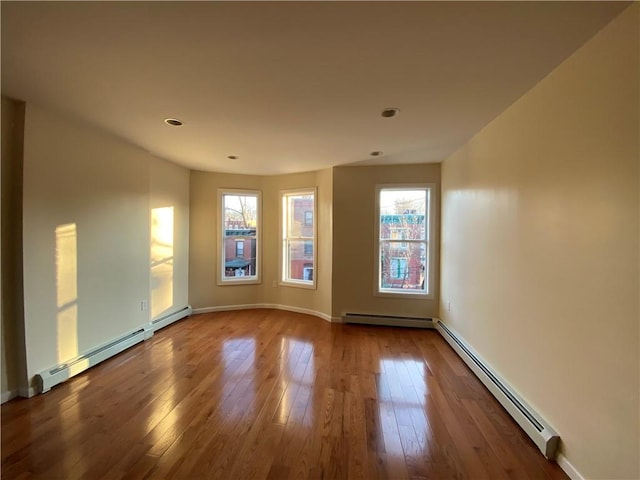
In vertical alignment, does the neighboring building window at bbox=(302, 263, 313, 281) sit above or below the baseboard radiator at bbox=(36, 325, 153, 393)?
above

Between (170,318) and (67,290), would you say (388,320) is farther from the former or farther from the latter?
(67,290)

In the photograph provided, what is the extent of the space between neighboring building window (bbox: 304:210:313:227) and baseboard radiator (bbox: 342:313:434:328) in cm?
157

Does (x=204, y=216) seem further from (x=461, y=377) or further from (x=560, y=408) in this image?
(x=560, y=408)

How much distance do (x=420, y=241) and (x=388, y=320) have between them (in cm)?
121

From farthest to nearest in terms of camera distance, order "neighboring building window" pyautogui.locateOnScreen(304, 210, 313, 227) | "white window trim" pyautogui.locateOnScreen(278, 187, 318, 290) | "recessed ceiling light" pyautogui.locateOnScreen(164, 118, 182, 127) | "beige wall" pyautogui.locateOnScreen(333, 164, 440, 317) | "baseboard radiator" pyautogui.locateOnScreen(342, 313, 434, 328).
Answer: "neighboring building window" pyautogui.locateOnScreen(304, 210, 313, 227), "white window trim" pyautogui.locateOnScreen(278, 187, 318, 290), "beige wall" pyautogui.locateOnScreen(333, 164, 440, 317), "baseboard radiator" pyautogui.locateOnScreen(342, 313, 434, 328), "recessed ceiling light" pyautogui.locateOnScreen(164, 118, 182, 127)

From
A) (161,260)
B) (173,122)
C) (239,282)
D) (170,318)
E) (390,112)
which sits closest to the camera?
(390,112)

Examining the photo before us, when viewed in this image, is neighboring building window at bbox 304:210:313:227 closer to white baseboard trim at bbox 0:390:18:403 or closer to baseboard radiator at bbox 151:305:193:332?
baseboard radiator at bbox 151:305:193:332

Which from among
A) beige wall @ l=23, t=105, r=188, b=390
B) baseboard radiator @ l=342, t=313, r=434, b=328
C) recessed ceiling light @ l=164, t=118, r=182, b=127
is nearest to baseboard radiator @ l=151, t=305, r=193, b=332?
beige wall @ l=23, t=105, r=188, b=390

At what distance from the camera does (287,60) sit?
1656mm

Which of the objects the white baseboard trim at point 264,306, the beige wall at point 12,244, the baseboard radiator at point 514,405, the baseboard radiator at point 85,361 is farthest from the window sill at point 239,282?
the baseboard radiator at point 514,405

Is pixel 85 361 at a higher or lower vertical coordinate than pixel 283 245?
lower

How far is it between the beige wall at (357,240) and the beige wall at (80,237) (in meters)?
2.51

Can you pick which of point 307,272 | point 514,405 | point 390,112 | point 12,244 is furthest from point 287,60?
point 307,272

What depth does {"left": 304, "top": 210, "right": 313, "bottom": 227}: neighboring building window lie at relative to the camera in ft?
15.9
